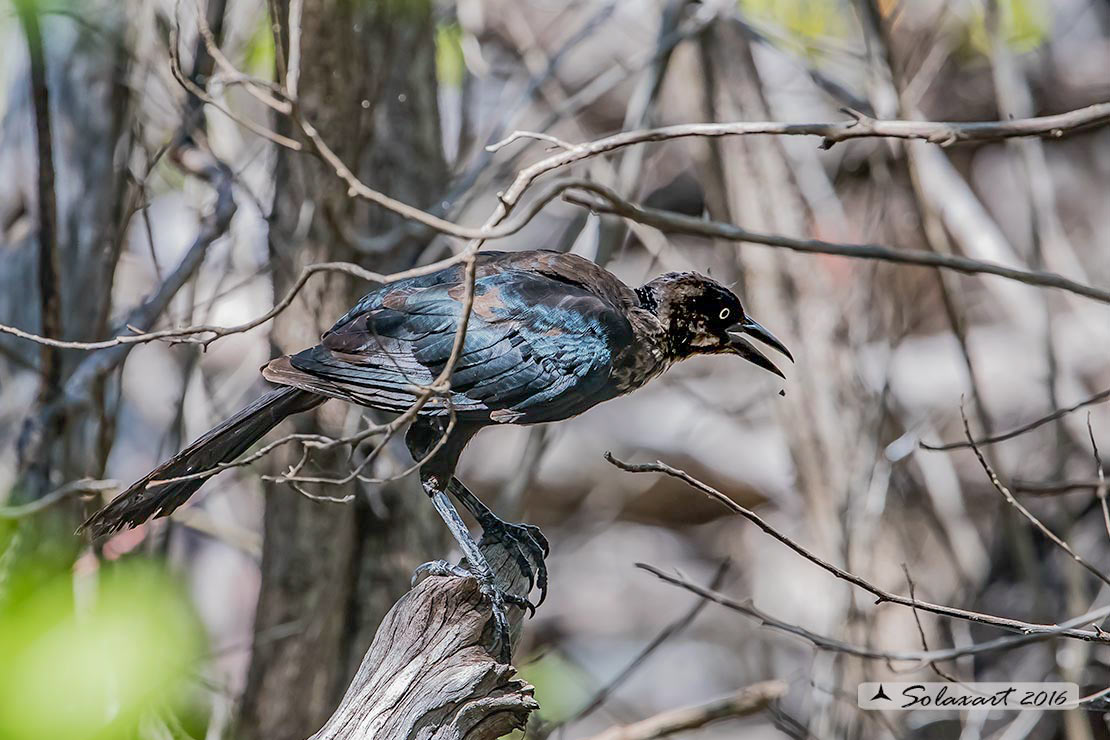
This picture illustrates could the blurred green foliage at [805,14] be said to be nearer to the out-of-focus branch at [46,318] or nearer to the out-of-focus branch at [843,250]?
the out-of-focus branch at [843,250]

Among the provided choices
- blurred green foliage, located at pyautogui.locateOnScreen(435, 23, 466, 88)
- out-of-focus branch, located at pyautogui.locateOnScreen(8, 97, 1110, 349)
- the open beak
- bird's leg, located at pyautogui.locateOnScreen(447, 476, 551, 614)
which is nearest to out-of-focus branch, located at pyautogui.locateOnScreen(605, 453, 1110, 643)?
out-of-focus branch, located at pyautogui.locateOnScreen(8, 97, 1110, 349)

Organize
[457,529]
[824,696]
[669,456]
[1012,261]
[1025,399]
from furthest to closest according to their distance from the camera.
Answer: [669,456] → [1025,399] → [1012,261] → [824,696] → [457,529]

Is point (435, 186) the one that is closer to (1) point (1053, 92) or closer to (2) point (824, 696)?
(2) point (824, 696)

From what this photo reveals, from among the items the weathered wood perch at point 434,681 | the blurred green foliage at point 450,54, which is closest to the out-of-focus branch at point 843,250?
the weathered wood perch at point 434,681

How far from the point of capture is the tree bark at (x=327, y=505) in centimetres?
411

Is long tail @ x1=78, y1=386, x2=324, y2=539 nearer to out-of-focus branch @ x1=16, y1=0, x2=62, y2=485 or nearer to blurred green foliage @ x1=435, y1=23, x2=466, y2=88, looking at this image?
out-of-focus branch @ x1=16, y1=0, x2=62, y2=485

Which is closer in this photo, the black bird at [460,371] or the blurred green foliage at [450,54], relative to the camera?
the black bird at [460,371]

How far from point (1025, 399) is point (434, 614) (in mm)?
7116

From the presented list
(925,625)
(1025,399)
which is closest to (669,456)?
(1025,399)

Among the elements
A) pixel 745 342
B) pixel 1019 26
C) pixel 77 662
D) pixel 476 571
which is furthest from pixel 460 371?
pixel 1019 26

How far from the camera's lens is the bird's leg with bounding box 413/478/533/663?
9.66ft

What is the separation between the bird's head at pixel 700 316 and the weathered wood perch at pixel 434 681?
1.14 metres

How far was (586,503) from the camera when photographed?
1011cm

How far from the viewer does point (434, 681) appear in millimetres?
2633
